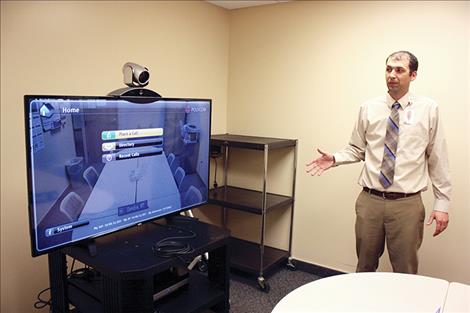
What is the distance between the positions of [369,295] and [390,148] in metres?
1.19

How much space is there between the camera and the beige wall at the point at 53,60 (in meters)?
2.05

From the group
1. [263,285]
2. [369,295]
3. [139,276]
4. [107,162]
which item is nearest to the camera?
[369,295]

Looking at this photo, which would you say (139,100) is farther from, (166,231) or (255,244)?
(255,244)

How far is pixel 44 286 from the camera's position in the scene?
229 cm

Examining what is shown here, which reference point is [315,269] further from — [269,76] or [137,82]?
[137,82]

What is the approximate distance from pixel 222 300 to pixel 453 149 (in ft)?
6.31

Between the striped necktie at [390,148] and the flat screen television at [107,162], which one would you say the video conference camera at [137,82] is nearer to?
the flat screen television at [107,162]

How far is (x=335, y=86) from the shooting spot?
3039mm

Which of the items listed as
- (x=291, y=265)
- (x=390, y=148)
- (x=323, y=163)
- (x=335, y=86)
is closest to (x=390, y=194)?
(x=390, y=148)

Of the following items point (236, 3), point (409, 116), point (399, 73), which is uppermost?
point (236, 3)

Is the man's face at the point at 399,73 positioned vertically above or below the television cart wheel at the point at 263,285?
above

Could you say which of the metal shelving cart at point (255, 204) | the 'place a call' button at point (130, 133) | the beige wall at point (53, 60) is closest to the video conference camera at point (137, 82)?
the 'place a call' button at point (130, 133)

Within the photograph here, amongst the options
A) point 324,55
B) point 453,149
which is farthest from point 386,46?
point 453,149

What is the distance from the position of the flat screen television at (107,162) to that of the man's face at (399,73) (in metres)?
1.18
